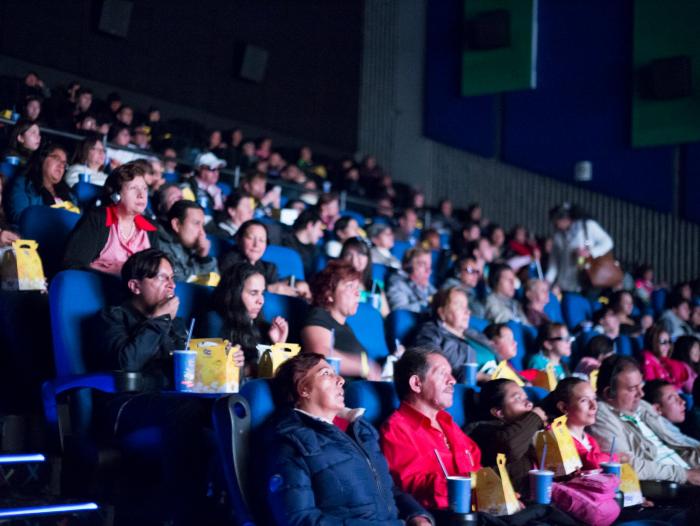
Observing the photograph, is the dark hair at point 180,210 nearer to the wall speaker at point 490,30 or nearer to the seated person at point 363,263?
the seated person at point 363,263

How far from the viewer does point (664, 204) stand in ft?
31.4

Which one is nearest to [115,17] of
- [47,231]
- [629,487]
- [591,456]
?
[47,231]

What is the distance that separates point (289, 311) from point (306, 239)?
6.30 ft

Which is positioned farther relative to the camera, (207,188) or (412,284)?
(207,188)

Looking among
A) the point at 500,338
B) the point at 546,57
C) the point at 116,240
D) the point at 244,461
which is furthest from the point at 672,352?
the point at 546,57

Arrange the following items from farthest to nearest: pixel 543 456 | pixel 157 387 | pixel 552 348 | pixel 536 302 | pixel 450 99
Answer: pixel 450 99
pixel 536 302
pixel 552 348
pixel 543 456
pixel 157 387

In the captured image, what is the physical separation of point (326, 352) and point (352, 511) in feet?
3.55

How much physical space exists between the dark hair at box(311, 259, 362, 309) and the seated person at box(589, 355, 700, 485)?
1157mm

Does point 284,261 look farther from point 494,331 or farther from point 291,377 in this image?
point 291,377

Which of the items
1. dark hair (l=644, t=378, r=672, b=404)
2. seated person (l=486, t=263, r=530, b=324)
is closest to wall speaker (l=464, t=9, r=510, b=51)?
seated person (l=486, t=263, r=530, b=324)

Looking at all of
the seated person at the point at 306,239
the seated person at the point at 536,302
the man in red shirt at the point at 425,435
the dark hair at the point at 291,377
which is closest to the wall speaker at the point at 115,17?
the seated person at the point at 306,239

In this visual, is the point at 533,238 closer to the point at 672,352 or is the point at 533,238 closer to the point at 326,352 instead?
the point at 672,352

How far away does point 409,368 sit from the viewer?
10.2ft

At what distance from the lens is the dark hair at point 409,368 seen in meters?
3.08
